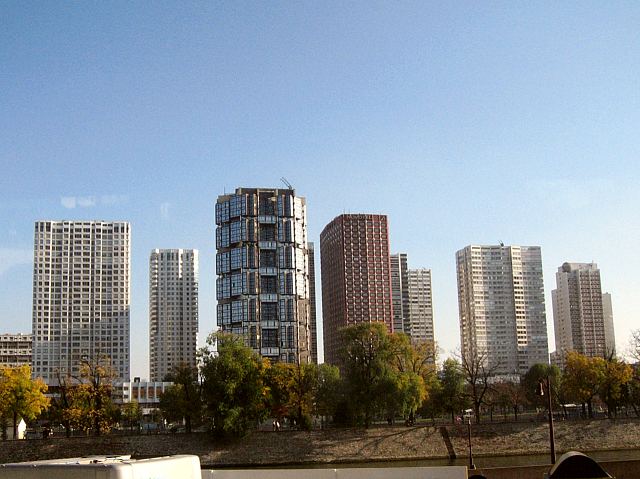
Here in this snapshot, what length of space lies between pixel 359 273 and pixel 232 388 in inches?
4127

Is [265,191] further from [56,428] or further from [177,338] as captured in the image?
[177,338]

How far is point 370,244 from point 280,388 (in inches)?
3901

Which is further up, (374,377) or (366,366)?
(366,366)

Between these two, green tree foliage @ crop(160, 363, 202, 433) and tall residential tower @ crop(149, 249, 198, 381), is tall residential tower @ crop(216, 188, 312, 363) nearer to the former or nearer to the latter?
green tree foliage @ crop(160, 363, 202, 433)

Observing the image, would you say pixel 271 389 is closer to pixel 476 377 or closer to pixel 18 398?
pixel 476 377

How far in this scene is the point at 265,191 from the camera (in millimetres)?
104688

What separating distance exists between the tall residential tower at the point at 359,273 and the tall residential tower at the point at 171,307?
1900 inches

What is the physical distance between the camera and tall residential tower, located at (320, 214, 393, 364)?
158 metres

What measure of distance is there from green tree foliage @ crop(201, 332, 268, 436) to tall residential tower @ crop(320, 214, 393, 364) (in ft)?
326

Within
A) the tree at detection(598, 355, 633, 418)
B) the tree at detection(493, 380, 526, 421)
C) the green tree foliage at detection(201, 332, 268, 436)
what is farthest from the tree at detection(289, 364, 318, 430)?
the tree at detection(493, 380, 526, 421)

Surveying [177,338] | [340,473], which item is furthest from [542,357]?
[340,473]

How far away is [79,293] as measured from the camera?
163125mm

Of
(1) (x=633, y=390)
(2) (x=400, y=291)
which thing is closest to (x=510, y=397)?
(1) (x=633, y=390)

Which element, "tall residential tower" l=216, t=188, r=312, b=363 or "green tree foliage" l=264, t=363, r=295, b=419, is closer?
"green tree foliage" l=264, t=363, r=295, b=419
